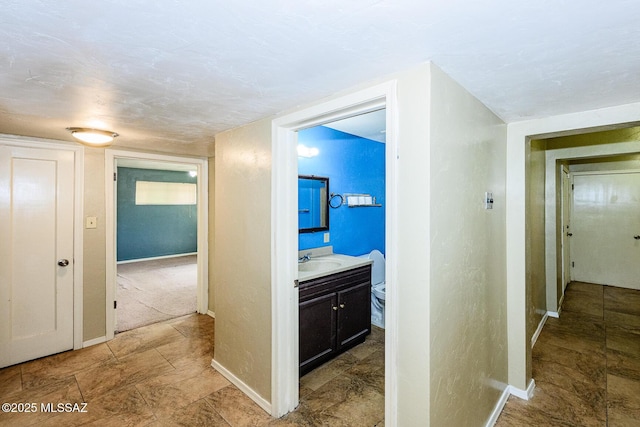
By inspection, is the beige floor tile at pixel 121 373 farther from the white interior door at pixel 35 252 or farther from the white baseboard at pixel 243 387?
the white interior door at pixel 35 252

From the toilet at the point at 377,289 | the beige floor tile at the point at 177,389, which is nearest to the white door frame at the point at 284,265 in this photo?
the beige floor tile at the point at 177,389

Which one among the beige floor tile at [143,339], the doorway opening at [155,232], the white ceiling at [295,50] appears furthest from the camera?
the doorway opening at [155,232]

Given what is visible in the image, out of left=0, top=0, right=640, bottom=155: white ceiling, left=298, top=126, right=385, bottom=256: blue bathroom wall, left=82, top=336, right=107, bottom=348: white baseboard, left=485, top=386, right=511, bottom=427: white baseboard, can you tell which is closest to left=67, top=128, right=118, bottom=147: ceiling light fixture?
left=0, top=0, right=640, bottom=155: white ceiling

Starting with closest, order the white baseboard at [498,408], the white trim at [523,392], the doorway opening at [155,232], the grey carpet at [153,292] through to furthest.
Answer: the white baseboard at [498,408] < the white trim at [523,392] < the grey carpet at [153,292] < the doorway opening at [155,232]

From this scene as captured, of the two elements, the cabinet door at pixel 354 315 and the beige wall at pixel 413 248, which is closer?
the beige wall at pixel 413 248

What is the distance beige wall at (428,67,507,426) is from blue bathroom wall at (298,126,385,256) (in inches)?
69.1

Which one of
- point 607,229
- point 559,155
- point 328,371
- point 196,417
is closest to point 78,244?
point 196,417

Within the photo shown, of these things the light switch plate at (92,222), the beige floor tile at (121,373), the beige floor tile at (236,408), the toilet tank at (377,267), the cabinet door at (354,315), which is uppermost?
the light switch plate at (92,222)

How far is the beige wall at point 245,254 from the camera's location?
83.7 inches

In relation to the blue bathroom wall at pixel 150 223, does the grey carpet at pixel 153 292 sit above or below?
below

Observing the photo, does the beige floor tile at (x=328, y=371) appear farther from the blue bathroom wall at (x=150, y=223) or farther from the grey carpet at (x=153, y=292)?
the blue bathroom wall at (x=150, y=223)

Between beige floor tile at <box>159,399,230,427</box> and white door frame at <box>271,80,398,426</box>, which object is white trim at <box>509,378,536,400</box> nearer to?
white door frame at <box>271,80,398,426</box>

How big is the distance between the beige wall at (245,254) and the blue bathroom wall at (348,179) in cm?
84

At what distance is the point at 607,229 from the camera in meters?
4.95
